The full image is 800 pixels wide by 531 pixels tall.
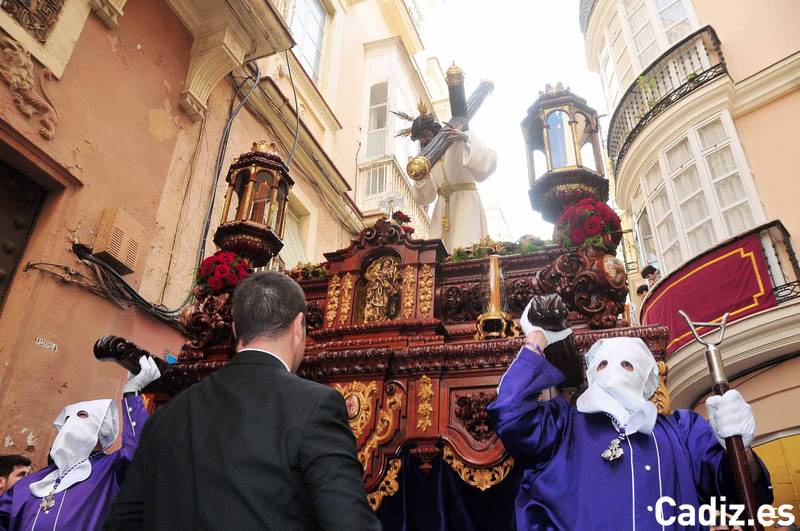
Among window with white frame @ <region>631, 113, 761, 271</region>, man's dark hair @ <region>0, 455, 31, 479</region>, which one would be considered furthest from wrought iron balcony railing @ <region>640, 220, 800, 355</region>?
man's dark hair @ <region>0, 455, 31, 479</region>

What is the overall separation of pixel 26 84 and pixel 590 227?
4135 mm

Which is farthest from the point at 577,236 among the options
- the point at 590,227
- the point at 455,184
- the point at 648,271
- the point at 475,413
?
the point at 648,271

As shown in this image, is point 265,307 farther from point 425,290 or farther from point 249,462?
point 425,290

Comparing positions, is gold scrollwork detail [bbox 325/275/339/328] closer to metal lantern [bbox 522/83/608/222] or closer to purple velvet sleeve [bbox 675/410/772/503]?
metal lantern [bbox 522/83/608/222]

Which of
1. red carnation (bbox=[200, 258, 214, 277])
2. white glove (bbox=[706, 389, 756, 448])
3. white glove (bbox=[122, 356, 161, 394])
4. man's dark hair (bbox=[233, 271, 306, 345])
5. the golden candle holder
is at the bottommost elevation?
white glove (bbox=[706, 389, 756, 448])

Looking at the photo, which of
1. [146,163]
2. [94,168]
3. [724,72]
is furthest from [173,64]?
[724,72]

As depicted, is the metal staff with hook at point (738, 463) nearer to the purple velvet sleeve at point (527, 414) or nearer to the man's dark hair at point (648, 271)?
the purple velvet sleeve at point (527, 414)

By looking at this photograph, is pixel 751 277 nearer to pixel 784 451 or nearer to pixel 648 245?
pixel 784 451

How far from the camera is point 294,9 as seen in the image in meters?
9.19

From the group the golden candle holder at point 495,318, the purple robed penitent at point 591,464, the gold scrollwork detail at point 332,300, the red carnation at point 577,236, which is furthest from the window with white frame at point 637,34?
the purple robed penitent at point 591,464

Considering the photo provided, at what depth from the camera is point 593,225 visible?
9.64 ft

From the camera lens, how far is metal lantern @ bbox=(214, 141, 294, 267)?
371 cm

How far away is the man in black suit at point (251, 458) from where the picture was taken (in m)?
1.43

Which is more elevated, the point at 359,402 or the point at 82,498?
the point at 359,402
